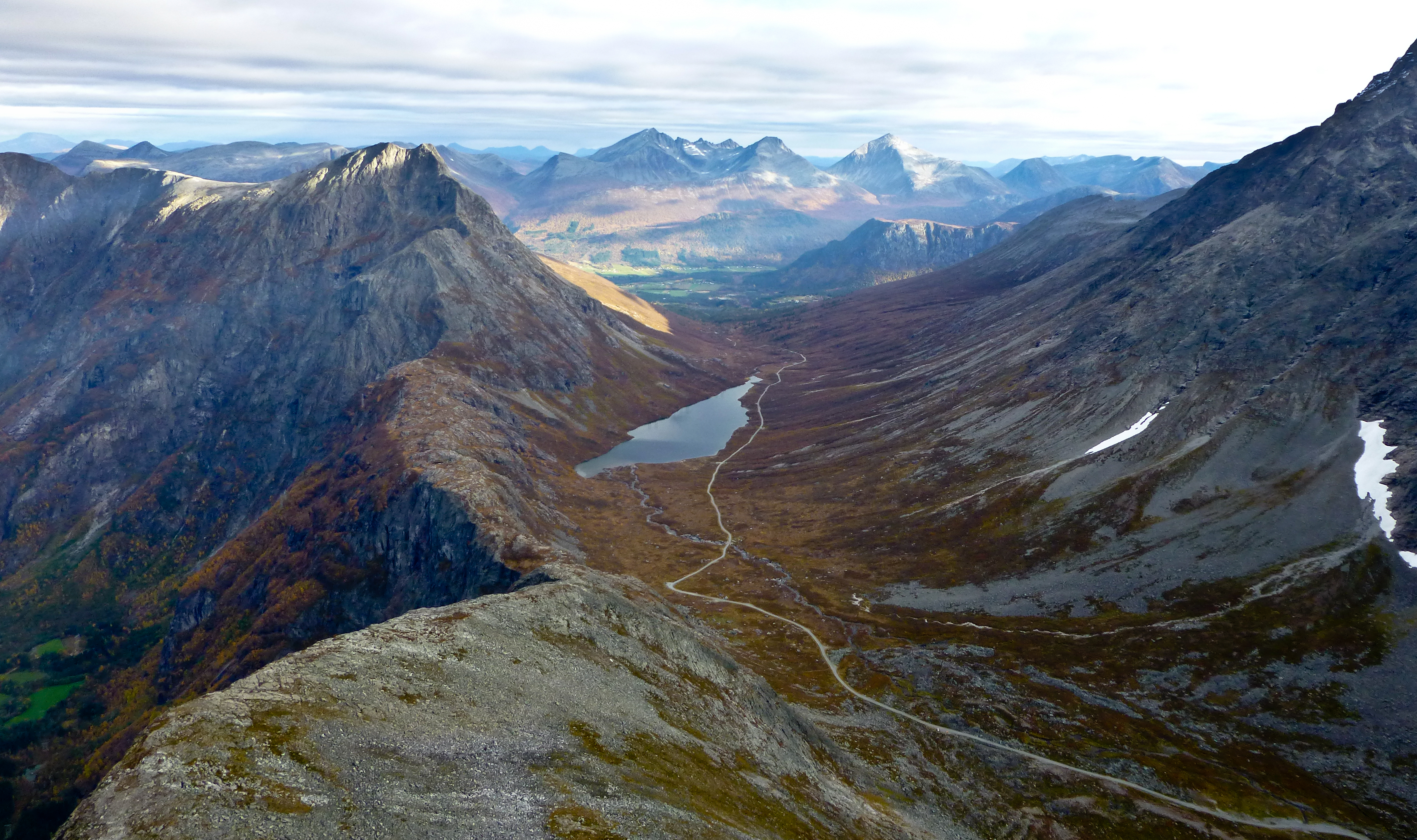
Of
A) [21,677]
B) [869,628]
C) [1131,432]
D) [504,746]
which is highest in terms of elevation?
[1131,432]

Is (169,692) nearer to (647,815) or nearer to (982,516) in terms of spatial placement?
(647,815)

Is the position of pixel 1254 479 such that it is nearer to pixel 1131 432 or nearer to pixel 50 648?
pixel 1131 432

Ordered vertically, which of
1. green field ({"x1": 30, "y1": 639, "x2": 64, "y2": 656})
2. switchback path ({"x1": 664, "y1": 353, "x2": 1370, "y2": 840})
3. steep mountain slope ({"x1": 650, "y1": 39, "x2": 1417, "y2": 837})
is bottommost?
green field ({"x1": 30, "y1": 639, "x2": 64, "y2": 656})

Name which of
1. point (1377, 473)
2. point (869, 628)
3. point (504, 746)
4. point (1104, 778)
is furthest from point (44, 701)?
point (1377, 473)

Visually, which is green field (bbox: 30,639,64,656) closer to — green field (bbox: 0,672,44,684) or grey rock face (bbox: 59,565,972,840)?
green field (bbox: 0,672,44,684)

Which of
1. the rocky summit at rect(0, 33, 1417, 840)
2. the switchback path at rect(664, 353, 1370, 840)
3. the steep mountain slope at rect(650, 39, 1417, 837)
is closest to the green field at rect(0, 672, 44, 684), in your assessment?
the rocky summit at rect(0, 33, 1417, 840)

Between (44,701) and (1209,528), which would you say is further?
(44,701)

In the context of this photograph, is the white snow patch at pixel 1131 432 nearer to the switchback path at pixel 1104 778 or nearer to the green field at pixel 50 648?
the switchback path at pixel 1104 778
